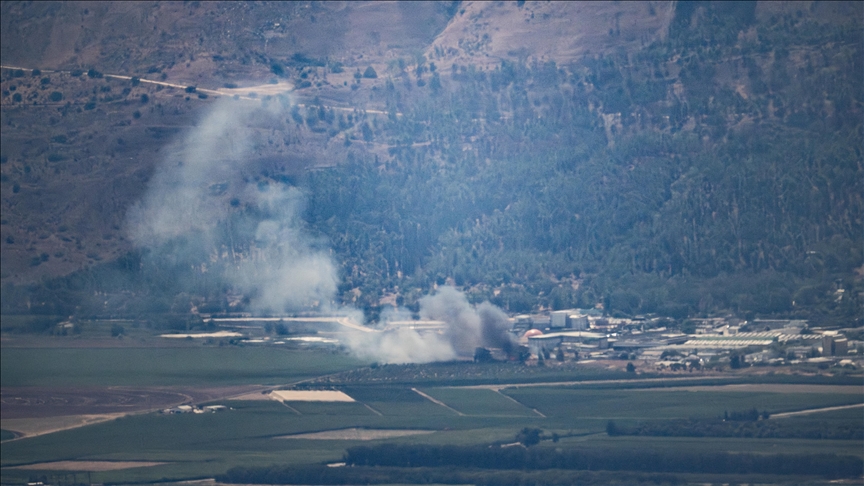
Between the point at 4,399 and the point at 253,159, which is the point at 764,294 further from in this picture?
the point at 4,399

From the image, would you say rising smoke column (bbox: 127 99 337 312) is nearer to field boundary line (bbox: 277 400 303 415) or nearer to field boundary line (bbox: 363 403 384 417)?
field boundary line (bbox: 277 400 303 415)

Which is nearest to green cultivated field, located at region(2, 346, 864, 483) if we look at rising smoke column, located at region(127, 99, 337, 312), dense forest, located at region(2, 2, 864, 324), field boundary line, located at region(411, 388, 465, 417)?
field boundary line, located at region(411, 388, 465, 417)

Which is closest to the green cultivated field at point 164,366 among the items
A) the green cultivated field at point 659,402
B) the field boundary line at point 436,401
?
the field boundary line at point 436,401

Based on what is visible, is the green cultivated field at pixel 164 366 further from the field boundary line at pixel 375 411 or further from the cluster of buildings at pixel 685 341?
the cluster of buildings at pixel 685 341

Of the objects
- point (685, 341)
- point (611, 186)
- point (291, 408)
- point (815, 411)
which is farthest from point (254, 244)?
point (815, 411)

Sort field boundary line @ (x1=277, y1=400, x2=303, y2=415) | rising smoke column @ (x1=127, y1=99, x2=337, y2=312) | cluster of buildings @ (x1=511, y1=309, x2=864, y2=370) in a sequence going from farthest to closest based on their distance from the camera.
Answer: rising smoke column @ (x1=127, y1=99, x2=337, y2=312) < cluster of buildings @ (x1=511, y1=309, x2=864, y2=370) < field boundary line @ (x1=277, y1=400, x2=303, y2=415)
